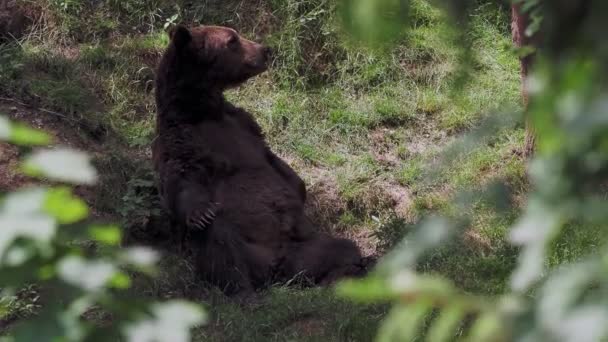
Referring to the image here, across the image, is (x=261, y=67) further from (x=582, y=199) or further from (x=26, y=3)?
(x=582, y=199)

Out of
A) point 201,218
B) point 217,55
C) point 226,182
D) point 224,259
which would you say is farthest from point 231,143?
point 224,259

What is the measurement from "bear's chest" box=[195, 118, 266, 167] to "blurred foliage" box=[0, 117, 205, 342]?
19.5ft

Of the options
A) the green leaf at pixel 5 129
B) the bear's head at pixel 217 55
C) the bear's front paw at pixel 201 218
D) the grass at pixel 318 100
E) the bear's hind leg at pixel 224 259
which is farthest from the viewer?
the grass at pixel 318 100

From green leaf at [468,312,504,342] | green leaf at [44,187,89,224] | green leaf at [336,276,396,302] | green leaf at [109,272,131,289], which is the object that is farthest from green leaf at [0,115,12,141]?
green leaf at [468,312,504,342]

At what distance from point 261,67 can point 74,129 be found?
1851 millimetres

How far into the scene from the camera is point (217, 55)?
7953 millimetres

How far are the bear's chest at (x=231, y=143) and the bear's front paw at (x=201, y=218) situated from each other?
24.0 inches

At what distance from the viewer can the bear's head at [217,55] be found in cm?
774

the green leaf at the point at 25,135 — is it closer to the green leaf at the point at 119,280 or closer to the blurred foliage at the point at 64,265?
the blurred foliage at the point at 64,265

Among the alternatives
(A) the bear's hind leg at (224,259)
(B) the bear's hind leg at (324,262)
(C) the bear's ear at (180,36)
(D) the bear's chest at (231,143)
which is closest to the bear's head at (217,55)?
(C) the bear's ear at (180,36)

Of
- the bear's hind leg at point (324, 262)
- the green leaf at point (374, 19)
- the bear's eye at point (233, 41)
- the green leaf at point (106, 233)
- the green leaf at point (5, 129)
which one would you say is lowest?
the bear's hind leg at point (324, 262)

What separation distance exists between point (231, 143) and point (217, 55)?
0.78 meters

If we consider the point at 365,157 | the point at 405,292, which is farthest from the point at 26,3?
the point at 405,292

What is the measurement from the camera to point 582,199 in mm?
1310
